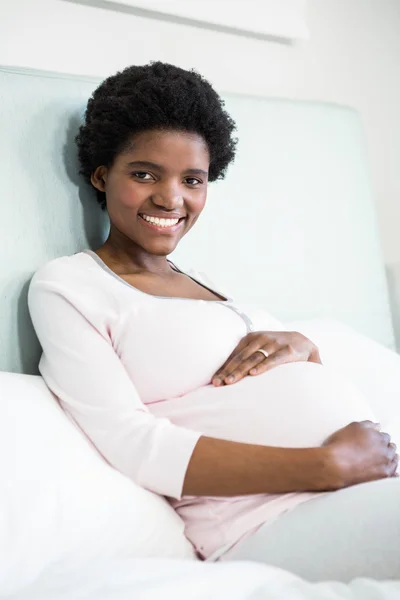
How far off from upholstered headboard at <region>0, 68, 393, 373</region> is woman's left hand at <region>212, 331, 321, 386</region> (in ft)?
0.97

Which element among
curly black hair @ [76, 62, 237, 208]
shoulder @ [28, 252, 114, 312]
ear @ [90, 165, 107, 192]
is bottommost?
shoulder @ [28, 252, 114, 312]

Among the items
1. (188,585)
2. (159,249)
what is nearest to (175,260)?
(159,249)

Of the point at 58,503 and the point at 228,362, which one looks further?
the point at 228,362

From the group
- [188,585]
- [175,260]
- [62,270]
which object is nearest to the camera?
[188,585]

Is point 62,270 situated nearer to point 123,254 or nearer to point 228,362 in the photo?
point 123,254

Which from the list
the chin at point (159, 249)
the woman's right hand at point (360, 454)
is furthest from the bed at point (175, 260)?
the woman's right hand at point (360, 454)

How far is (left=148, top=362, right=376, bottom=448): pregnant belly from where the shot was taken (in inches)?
39.2

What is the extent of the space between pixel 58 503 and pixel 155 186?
52 centimetres

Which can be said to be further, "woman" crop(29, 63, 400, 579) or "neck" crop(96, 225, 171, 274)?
"neck" crop(96, 225, 171, 274)

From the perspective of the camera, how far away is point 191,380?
105cm

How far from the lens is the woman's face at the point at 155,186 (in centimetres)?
113

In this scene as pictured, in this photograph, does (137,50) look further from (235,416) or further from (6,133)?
(235,416)

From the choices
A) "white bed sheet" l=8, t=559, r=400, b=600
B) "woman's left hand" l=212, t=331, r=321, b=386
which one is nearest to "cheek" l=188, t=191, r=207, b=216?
"woman's left hand" l=212, t=331, r=321, b=386

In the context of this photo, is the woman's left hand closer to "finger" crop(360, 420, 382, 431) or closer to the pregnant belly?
the pregnant belly
